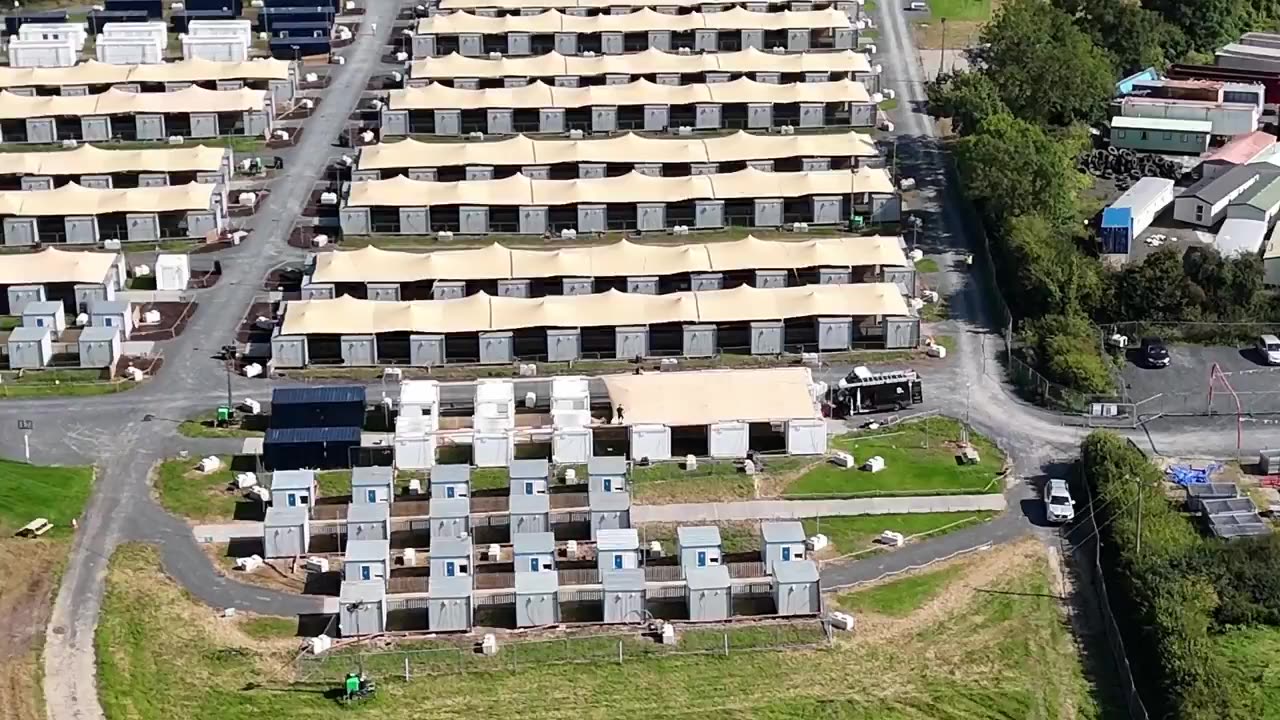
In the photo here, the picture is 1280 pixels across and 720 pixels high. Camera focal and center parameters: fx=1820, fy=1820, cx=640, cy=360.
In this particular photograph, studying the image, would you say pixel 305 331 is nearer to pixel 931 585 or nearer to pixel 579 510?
pixel 579 510

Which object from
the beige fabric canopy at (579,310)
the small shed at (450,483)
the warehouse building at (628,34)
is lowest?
the small shed at (450,483)

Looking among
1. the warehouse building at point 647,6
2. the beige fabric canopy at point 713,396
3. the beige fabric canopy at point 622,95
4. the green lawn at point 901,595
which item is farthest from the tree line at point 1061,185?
the green lawn at point 901,595

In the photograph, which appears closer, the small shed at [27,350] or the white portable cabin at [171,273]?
the small shed at [27,350]

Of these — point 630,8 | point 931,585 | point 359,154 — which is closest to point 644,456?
point 931,585

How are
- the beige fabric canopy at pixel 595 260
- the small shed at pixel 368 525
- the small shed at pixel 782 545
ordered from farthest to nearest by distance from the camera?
1. the beige fabric canopy at pixel 595 260
2. the small shed at pixel 368 525
3. the small shed at pixel 782 545

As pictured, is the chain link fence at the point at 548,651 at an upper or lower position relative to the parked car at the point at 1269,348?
lower

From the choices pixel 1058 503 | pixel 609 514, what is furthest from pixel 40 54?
pixel 1058 503

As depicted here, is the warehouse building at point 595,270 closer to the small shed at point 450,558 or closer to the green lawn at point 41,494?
the green lawn at point 41,494
